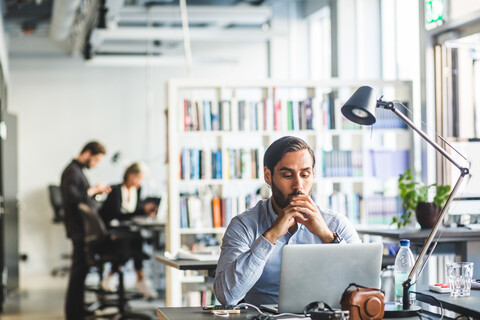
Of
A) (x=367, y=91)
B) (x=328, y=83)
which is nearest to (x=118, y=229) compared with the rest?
(x=328, y=83)

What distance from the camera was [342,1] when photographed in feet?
31.1

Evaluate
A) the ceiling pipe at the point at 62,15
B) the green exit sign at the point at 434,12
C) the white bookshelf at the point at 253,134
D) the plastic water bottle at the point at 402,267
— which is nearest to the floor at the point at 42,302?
the white bookshelf at the point at 253,134

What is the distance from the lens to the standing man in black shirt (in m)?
7.11

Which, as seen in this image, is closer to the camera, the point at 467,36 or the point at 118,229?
the point at 467,36

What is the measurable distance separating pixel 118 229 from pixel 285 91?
4531mm

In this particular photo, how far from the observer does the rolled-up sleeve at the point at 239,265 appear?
2887 millimetres

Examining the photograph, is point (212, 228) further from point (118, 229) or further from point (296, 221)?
point (296, 221)

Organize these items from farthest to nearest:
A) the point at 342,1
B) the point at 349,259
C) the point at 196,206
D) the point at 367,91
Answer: the point at 342,1 → the point at 196,206 → the point at 367,91 → the point at 349,259

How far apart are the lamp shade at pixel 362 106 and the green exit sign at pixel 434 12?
12.1 feet

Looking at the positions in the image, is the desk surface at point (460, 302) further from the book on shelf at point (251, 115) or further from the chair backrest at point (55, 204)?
the chair backrest at point (55, 204)

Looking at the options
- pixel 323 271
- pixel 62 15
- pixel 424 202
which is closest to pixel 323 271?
pixel 323 271

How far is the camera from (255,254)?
2889mm

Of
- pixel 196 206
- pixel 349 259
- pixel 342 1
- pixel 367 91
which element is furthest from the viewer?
pixel 342 1

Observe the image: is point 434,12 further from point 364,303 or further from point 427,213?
point 364,303
